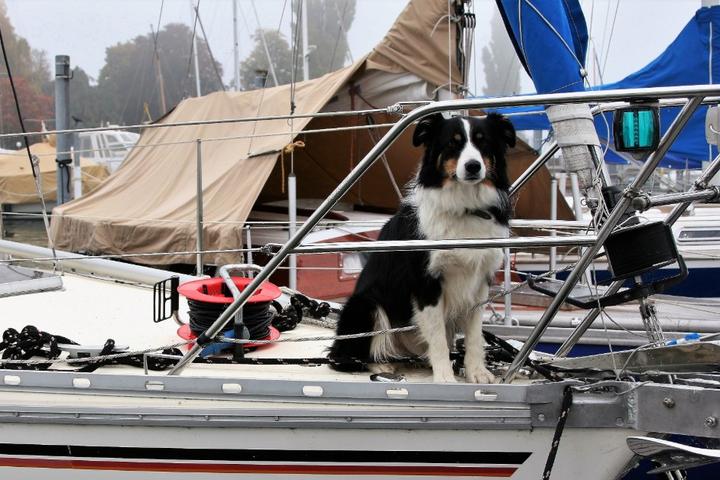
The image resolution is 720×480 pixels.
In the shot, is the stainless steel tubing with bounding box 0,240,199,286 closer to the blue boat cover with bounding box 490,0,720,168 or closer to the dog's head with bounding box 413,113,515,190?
the dog's head with bounding box 413,113,515,190

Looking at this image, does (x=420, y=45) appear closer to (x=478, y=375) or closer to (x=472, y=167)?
(x=472, y=167)

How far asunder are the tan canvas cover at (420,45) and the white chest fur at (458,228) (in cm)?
512

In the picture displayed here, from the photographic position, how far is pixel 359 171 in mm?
2301

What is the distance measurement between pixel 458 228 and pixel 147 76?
114 ft

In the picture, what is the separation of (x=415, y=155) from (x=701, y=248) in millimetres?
3684

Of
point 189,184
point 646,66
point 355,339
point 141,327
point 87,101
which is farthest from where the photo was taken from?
point 87,101

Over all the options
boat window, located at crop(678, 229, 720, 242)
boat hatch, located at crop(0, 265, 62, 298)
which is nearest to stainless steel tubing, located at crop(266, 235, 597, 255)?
boat hatch, located at crop(0, 265, 62, 298)

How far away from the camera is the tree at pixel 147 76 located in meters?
29.2

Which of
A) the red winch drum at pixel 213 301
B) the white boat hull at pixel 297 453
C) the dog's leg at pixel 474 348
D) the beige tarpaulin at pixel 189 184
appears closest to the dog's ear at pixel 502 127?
the dog's leg at pixel 474 348

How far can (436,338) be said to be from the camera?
8.35ft

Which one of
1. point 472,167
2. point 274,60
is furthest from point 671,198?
point 274,60

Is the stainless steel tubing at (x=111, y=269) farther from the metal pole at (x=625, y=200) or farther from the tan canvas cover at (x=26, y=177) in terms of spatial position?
the tan canvas cover at (x=26, y=177)

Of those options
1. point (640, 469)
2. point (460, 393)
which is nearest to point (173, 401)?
point (460, 393)

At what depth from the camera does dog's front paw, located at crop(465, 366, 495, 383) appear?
8.28 ft
